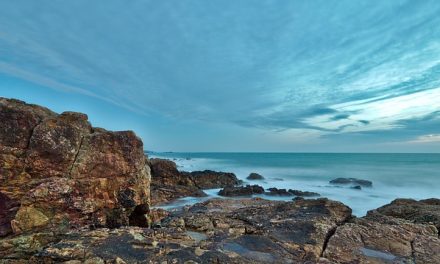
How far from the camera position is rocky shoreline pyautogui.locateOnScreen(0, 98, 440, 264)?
5.71 meters

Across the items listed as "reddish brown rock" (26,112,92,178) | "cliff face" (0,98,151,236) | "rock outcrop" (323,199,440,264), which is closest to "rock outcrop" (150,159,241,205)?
"cliff face" (0,98,151,236)

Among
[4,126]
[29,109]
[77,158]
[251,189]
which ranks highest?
[29,109]

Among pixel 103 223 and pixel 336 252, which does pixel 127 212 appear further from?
pixel 336 252

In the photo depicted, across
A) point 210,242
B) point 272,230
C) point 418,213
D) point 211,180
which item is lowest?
point 211,180

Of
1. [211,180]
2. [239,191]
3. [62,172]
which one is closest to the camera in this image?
[62,172]

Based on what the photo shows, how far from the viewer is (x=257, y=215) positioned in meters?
8.80

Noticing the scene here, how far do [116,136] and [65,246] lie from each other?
164 inches

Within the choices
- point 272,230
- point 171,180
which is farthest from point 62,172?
point 171,180

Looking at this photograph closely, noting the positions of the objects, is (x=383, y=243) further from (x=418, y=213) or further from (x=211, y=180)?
(x=211, y=180)

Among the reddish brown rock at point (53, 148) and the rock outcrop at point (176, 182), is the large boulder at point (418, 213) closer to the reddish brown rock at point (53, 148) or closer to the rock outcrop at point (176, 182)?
the reddish brown rock at point (53, 148)

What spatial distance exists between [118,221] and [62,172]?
2.09 metres

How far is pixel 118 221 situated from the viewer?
27.6 feet

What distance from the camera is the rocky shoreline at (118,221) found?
225 inches

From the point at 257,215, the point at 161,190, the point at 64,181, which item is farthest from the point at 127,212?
the point at 161,190
